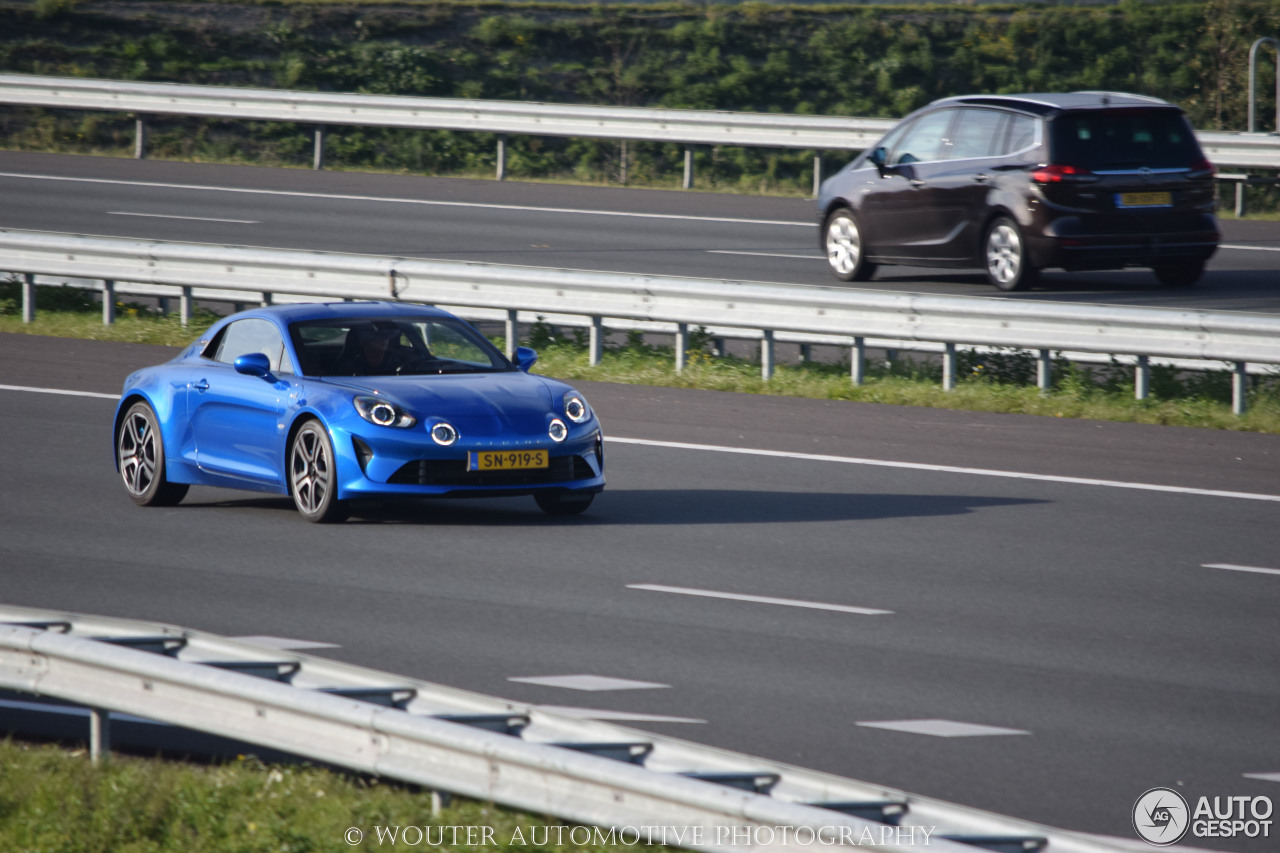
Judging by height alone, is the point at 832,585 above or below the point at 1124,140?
below

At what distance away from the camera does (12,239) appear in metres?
20.1

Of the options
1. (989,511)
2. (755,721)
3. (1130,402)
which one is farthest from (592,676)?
(1130,402)

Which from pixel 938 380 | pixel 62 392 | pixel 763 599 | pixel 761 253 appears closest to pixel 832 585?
pixel 763 599

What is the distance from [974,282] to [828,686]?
13.7 meters

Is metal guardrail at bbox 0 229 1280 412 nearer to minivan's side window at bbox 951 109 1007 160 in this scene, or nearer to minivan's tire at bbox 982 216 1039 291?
minivan's tire at bbox 982 216 1039 291

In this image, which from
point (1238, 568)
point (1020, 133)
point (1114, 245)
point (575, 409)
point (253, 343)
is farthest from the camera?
point (1020, 133)

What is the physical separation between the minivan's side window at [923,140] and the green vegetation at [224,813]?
15.0 meters

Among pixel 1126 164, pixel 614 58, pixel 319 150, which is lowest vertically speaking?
pixel 1126 164

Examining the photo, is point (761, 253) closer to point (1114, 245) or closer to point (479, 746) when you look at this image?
point (1114, 245)

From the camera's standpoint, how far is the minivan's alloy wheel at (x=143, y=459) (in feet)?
38.7

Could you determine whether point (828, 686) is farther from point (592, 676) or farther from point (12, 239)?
point (12, 239)

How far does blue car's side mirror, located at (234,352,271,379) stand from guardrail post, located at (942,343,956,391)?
Answer: 6740mm

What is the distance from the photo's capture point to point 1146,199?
1870 centimetres

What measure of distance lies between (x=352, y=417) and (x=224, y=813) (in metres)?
4.86
